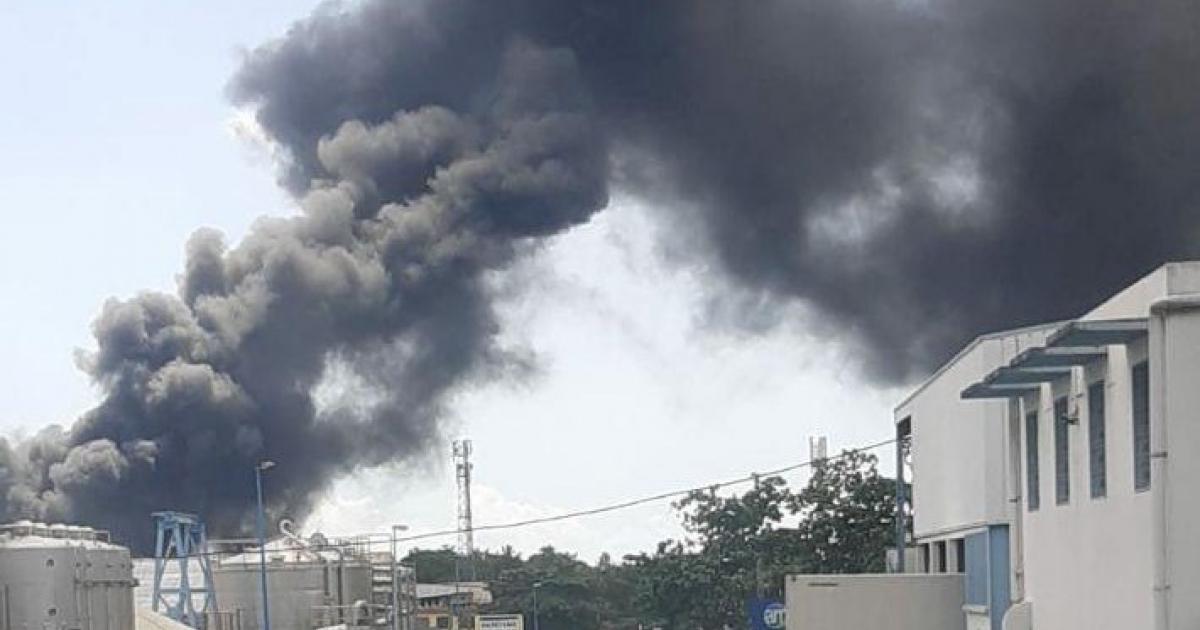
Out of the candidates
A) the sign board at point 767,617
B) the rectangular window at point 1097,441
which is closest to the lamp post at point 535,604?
the sign board at point 767,617

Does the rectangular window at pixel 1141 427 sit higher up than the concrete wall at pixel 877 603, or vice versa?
the rectangular window at pixel 1141 427

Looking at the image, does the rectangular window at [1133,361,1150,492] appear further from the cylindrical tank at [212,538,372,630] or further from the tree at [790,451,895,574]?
the cylindrical tank at [212,538,372,630]

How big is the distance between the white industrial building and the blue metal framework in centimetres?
3416

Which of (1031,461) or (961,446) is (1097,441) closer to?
(1031,461)

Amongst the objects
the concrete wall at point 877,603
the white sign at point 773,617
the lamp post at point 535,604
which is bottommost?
the lamp post at point 535,604

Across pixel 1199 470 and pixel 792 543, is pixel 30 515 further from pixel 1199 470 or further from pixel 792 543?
pixel 1199 470

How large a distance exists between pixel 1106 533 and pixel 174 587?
178 ft

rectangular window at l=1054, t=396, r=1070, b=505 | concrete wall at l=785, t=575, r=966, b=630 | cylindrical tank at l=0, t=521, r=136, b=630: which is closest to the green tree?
cylindrical tank at l=0, t=521, r=136, b=630

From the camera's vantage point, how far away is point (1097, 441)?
77.8 feet

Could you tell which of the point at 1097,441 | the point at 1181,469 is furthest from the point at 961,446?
the point at 1181,469

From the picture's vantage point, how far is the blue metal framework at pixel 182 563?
6444 cm

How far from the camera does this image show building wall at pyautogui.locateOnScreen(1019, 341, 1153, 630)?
69.5ft

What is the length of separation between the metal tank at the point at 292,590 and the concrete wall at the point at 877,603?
37685 millimetres

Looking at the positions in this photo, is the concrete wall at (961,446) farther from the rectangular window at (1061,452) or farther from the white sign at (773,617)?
the white sign at (773,617)
